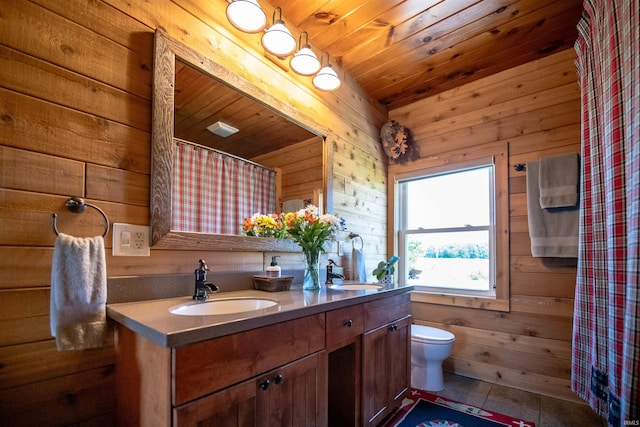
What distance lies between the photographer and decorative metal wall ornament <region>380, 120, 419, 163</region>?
2.74 meters

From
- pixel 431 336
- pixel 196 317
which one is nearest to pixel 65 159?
pixel 196 317

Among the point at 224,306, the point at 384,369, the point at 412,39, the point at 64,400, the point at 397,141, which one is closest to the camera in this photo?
the point at 64,400

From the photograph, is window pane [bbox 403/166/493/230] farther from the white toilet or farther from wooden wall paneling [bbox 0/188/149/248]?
wooden wall paneling [bbox 0/188/149/248]

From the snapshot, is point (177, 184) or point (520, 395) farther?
point (520, 395)

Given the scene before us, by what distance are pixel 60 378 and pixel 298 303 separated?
80 centimetres

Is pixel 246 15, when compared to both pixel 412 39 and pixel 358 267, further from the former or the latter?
pixel 358 267

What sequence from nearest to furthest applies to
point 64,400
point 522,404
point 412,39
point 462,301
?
point 64,400 → point 522,404 → point 412,39 → point 462,301

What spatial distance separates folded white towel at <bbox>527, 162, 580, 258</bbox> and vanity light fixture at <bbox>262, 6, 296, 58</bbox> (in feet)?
6.02

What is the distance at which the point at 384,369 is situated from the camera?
1.62m

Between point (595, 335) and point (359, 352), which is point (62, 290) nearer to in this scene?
point (359, 352)

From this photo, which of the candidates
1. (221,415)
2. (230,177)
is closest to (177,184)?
(230,177)

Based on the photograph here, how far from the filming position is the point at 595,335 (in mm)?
1317

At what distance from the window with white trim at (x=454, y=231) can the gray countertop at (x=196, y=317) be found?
1534mm

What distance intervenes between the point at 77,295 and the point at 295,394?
779mm
